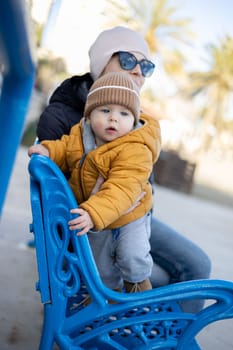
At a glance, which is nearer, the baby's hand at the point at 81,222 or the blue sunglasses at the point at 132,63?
the baby's hand at the point at 81,222

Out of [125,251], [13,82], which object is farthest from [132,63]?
[13,82]

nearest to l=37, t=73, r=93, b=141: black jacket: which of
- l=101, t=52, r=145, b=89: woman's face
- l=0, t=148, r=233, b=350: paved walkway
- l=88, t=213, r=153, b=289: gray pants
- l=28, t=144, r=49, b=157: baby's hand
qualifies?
l=101, t=52, r=145, b=89: woman's face

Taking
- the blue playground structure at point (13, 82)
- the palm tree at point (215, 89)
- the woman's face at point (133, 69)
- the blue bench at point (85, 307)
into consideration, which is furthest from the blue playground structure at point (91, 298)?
the palm tree at point (215, 89)

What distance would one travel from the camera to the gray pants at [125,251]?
115 centimetres

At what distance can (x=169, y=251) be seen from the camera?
159cm

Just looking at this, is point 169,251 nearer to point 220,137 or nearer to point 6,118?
point 6,118

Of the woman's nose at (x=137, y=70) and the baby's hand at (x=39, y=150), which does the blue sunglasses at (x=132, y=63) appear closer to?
the woman's nose at (x=137, y=70)

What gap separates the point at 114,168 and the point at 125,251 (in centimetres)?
21

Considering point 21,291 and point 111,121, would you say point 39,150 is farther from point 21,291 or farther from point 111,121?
point 21,291

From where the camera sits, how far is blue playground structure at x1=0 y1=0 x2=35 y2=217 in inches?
19.2

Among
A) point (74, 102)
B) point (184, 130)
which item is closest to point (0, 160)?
point (74, 102)

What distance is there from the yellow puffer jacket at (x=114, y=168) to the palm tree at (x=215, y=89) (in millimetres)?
21396

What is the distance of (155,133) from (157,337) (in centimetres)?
50

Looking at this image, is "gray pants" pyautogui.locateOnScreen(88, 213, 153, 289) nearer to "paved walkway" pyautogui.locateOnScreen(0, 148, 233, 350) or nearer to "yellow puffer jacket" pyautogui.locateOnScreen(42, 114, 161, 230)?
"yellow puffer jacket" pyautogui.locateOnScreen(42, 114, 161, 230)
